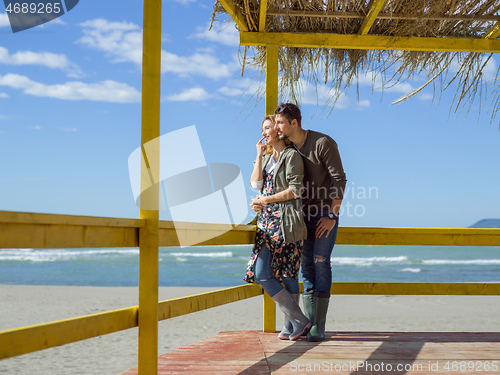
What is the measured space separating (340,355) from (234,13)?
7.40ft

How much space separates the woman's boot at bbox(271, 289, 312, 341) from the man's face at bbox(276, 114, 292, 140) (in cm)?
96

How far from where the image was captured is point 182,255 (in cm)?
1992

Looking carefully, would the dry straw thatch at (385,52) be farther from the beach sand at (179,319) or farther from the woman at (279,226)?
the beach sand at (179,319)

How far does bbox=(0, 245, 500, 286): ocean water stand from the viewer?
15.5 metres

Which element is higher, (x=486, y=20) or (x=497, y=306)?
(x=486, y=20)

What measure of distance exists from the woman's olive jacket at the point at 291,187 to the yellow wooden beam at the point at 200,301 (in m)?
0.52

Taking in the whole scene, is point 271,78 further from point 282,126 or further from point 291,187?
point 291,187

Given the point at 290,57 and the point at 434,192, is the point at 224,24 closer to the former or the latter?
the point at 290,57

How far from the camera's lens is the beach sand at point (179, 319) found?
3.90 meters

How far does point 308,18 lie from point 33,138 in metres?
45.2

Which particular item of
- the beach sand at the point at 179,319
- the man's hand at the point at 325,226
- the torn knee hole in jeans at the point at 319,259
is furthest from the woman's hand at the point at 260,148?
the beach sand at the point at 179,319

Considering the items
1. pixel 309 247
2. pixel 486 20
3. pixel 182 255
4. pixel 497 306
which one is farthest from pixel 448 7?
pixel 182 255

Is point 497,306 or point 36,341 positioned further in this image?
point 497,306

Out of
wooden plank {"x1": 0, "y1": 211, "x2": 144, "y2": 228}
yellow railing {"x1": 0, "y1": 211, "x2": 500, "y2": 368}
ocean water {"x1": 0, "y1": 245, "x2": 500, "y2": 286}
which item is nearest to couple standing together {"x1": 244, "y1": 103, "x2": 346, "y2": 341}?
yellow railing {"x1": 0, "y1": 211, "x2": 500, "y2": 368}
